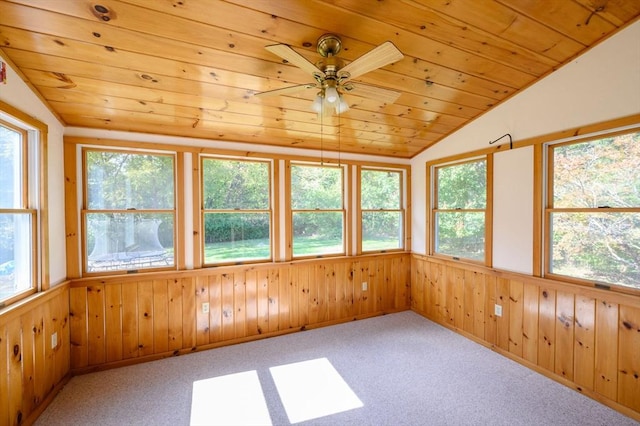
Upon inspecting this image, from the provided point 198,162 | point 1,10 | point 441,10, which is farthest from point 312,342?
point 1,10

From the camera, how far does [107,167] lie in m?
2.81

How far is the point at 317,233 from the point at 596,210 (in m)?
2.73

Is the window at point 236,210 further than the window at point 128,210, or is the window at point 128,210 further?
the window at point 236,210

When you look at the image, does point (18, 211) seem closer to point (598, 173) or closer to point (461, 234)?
point (461, 234)

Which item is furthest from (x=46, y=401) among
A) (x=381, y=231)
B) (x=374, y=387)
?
(x=381, y=231)

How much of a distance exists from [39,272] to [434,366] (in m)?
3.48

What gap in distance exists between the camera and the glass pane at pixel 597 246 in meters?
2.16

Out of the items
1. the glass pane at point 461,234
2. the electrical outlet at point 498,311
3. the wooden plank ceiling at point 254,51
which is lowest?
the electrical outlet at point 498,311

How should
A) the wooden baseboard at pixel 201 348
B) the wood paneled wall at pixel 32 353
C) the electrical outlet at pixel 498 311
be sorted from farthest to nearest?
1. the electrical outlet at pixel 498 311
2. the wooden baseboard at pixel 201 348
3. the wood paneled wall at pixel 32 353

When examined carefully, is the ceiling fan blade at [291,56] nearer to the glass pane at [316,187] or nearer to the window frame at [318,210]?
the window frame at [318,210]

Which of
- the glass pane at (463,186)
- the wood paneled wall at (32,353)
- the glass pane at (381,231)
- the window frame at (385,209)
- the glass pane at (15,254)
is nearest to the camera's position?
the wood paneled wall at (32,353)

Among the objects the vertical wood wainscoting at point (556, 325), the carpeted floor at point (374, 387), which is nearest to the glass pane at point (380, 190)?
the vertical wood wainscoting at point (556, 325)

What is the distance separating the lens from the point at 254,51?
6.51ft

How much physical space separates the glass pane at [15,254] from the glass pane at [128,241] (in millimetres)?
576
